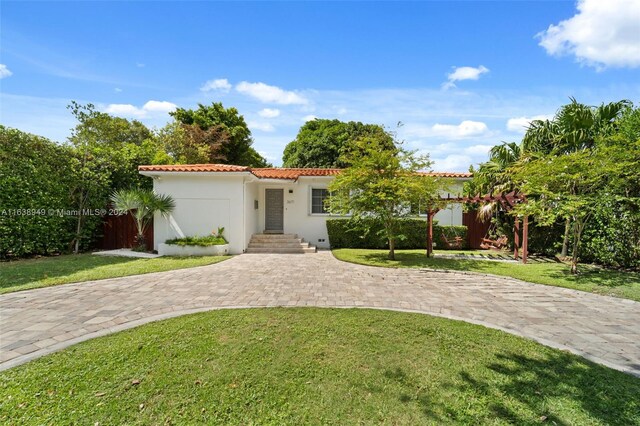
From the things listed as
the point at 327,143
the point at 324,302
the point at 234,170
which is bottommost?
the point at 324,302

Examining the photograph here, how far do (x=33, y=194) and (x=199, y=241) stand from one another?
6086 mm

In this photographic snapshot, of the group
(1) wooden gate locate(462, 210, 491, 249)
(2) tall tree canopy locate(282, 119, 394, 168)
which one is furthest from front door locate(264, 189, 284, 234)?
(2) tall tree canopy locate(282, 119, 394, 168)

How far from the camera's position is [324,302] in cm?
615

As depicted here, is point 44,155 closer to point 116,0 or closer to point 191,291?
point 116,0

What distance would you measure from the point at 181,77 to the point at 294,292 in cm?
1102

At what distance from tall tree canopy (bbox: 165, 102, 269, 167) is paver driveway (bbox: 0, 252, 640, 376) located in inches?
683

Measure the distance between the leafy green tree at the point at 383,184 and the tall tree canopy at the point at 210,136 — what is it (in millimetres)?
16373

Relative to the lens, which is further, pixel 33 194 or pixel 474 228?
pixel 474 228

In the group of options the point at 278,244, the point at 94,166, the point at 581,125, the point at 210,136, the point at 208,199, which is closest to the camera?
the point at 581,125

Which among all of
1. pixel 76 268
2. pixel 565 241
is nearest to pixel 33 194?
pixel 76 268

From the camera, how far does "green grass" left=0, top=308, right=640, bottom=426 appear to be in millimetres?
2732

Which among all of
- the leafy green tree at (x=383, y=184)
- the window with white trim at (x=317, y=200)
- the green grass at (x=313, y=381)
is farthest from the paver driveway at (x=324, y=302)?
the window with white trim at (x=317, y=200)

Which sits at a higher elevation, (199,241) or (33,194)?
(33,194)

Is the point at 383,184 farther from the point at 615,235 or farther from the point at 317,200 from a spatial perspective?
the point at 615,235
